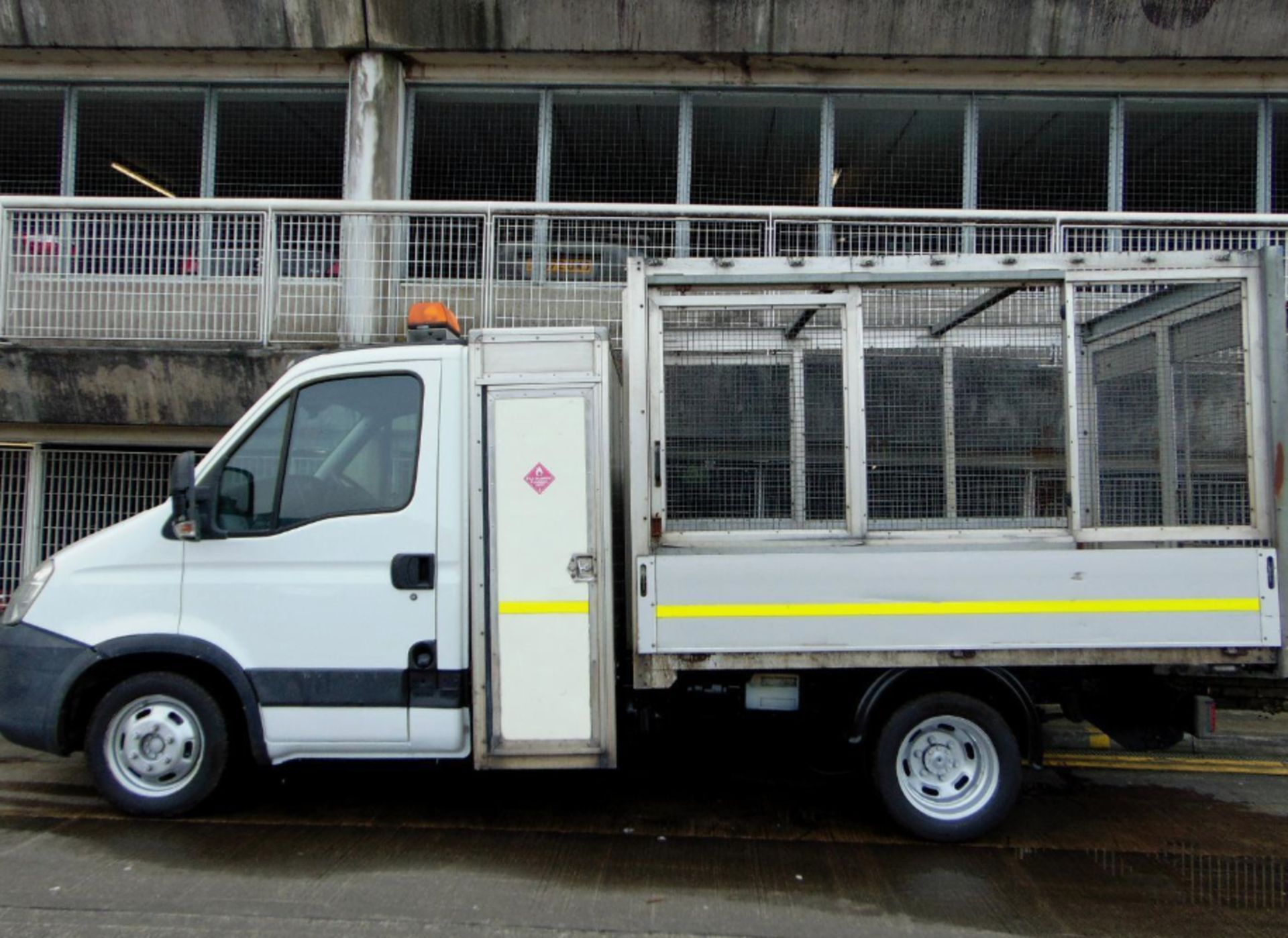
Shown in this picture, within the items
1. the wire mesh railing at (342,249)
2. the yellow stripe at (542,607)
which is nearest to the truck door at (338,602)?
the yellow stripe at (542,607)

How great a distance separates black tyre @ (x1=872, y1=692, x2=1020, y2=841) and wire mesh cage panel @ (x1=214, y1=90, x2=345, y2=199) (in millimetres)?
8288

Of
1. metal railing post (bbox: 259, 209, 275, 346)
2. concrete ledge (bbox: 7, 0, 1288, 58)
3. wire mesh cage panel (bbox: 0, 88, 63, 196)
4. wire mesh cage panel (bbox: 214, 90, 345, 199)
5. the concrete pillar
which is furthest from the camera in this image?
wire mesh cage panel (bbox: 0, 88, 63, 196)

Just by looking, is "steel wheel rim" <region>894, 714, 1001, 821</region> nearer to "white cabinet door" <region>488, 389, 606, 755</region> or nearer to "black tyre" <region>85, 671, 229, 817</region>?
"white cabinet door" <region>488, 389, 606, 755</region>

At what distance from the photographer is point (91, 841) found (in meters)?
4.80

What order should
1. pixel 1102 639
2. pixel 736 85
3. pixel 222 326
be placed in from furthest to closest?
1. pixel 736 85
2. pixel 222 326
3. pixel 1102 639

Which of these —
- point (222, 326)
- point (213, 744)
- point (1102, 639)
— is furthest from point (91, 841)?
point (1102, 639)

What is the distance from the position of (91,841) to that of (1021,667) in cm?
466

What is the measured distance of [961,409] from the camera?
494 centimetres

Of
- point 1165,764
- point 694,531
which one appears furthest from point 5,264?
point 1165,764

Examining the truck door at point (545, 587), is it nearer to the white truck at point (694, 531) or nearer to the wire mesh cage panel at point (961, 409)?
the white truck at point (694, 531)

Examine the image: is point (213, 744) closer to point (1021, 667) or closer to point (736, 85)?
point (1021, 667)

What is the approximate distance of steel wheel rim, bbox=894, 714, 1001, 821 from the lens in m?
4.82

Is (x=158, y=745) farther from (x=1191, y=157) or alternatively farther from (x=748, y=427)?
(x=1191, y=157)

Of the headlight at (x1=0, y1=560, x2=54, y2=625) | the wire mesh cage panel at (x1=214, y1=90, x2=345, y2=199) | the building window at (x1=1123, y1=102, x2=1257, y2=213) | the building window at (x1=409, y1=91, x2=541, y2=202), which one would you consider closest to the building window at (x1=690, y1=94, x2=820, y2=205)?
the building window at (x1=409, y1=91, x2=541, y2=202)
